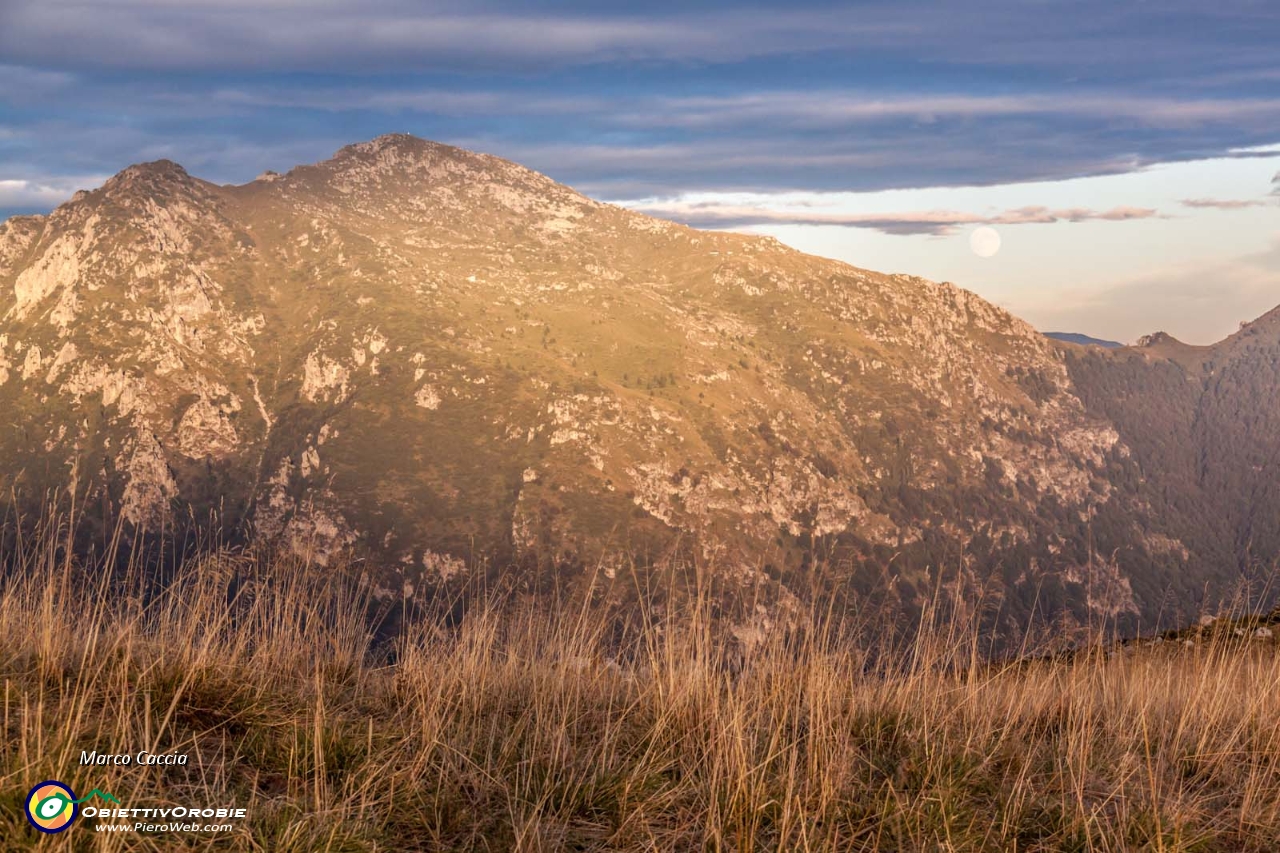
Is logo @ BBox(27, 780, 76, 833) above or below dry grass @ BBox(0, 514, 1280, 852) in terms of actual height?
above

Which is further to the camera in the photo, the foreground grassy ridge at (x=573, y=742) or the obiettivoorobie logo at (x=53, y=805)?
the foreground grassy ridge at (x=573, y=742)

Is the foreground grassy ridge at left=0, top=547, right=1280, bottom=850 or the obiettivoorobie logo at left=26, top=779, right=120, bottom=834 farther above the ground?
the obiettivoorobie logo at left=26, top=779, right=120, bottom=834

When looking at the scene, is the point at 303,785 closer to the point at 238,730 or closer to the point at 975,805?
the point at 238,730

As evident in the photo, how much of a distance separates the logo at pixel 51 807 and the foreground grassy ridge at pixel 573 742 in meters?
0.07

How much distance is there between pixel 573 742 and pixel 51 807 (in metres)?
3.06

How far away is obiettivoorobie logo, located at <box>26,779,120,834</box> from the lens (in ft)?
12.8

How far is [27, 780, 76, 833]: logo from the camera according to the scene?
391 cm

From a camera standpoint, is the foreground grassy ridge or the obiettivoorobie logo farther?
the foreground grassy ridge

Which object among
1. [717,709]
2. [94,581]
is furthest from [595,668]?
[94,581]

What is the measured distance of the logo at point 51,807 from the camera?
12.8 feet

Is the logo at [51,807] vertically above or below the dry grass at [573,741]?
above

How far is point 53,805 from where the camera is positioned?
4.02 metres

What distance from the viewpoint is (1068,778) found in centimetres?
626

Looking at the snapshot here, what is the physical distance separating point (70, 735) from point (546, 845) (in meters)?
2.44
